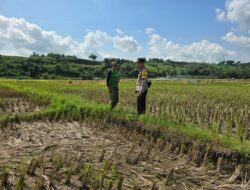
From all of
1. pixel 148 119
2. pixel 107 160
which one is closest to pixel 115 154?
pixel 107 160

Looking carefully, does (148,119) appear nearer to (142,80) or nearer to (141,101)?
(141,101)

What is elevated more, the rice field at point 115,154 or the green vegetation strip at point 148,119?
the green vegetation strip at point 148,119

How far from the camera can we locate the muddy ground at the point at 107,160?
531 centimetres

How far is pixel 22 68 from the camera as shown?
73.8 m

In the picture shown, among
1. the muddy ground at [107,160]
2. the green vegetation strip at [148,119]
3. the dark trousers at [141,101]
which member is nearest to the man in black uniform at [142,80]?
the dark trousers at [141,101]

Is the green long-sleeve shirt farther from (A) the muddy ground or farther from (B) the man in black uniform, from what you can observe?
(A) the muddy ground

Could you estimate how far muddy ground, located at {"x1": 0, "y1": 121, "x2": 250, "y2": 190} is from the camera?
531 centimetres

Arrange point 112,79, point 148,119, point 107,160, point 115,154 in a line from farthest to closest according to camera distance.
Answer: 1. point 112,79
2. point 148,119
3. point 115,154
4. point 107,160

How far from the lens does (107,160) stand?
6242mm

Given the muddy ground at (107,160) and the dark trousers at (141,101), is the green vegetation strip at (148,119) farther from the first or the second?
the muddy ground at (107,160)

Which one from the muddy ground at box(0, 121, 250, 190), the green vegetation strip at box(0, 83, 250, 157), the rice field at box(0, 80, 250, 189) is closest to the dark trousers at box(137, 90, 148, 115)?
the green vegetation strip at box(0, 83, 250, 157)

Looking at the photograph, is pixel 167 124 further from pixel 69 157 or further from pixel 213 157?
pixel 69 157

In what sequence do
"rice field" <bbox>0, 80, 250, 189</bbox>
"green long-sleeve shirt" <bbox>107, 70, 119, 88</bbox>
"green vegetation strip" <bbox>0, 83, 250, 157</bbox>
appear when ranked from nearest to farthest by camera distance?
"rice field" <bbox>0, 80, 250, 189</bbox>, "green vegetation strip" <bbox>0, 83, 250, 157</bbox>, "green long-sleeve shirt" <bbox>107, 70, 119, 88</bbox>

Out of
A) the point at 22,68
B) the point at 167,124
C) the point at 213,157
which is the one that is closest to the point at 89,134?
the point at 167,124
